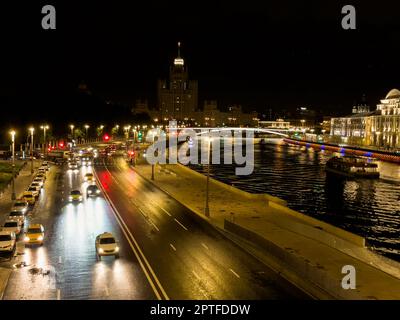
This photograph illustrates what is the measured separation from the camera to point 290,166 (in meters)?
105

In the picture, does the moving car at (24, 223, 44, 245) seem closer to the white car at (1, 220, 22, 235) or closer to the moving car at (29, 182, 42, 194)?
the white car at (1, 220, 22, 235)

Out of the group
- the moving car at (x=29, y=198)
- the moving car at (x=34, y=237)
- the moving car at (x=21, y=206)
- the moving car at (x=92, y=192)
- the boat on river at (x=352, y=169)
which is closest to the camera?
the moving car at (x=34, y=237)

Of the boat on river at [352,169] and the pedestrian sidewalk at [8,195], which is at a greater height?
the pedestrian sidewalk at [8,195]

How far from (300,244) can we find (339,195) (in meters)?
41.7

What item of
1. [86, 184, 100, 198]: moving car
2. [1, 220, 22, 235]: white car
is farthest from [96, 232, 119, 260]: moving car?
[86, 184, 100, 198]: moving car

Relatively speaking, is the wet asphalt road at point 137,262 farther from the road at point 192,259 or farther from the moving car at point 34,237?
the moving car at point 34,237

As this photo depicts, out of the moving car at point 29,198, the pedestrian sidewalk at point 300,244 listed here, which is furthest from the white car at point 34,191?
the pedestrian sidewalk at point 300,244

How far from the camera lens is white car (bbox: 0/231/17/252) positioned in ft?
→ 86.3

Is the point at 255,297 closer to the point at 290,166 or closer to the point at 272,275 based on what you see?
the point at 272,275

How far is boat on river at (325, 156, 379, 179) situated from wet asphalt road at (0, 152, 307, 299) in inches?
2215

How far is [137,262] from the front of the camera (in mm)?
25344

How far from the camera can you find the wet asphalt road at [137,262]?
2084 centimetres
